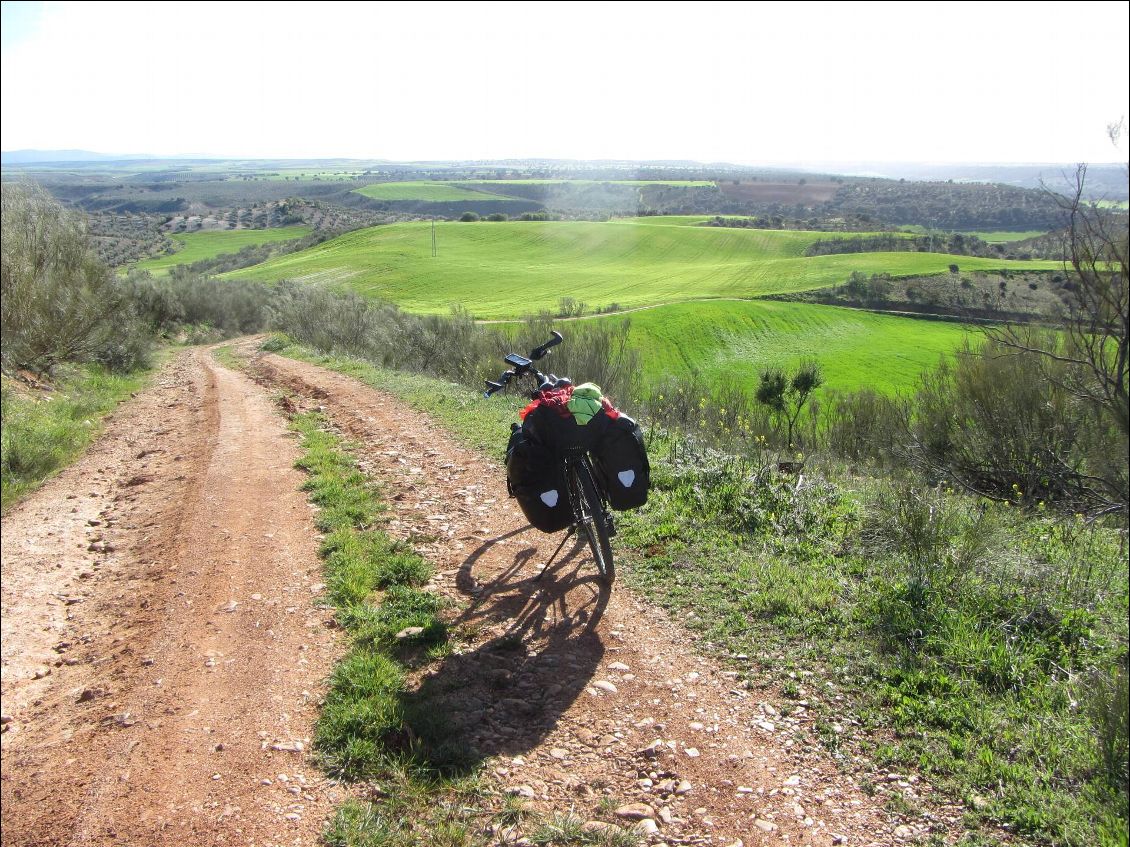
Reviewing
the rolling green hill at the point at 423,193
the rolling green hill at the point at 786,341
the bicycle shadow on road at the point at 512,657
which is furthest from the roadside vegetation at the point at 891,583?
the rolling green hill at the point at 423,193

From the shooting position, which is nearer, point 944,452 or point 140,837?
point 140,837

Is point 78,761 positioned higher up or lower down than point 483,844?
higher up

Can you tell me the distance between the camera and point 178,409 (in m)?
11.6

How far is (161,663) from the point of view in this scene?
Answer: 385 centimetres

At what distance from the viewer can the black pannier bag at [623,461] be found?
4.93m

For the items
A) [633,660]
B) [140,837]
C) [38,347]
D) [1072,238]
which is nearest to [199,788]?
[140,837]

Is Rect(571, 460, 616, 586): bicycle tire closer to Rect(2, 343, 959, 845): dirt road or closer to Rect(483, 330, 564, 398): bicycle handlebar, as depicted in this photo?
Rect(2, 343, 959, 845): dirt road

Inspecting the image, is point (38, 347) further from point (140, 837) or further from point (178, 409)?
point (140, 837)

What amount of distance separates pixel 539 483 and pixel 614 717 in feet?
5.46

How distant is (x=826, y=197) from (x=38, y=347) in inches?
5654

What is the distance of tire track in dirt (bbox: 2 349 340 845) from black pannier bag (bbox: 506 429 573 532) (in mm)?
1512

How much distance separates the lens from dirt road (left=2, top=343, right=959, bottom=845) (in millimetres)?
2941

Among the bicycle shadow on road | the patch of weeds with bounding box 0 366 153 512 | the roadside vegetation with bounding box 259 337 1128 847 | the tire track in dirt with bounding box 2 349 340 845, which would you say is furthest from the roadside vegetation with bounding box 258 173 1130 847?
the patch of weeds with bounding box 0 366 153 512

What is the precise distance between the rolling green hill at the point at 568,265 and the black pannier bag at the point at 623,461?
44.9 m
